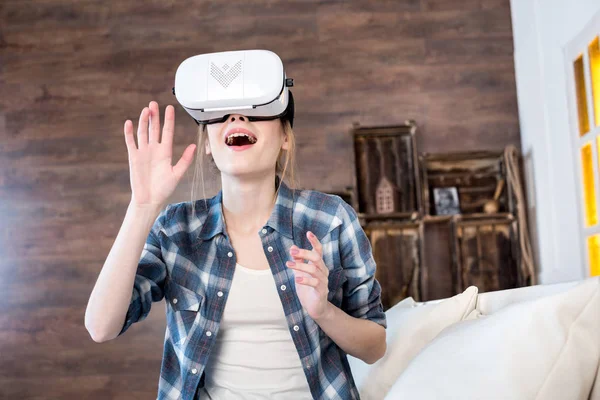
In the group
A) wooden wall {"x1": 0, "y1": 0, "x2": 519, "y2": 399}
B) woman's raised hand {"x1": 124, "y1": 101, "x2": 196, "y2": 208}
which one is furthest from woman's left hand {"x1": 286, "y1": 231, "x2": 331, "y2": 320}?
wooden wall {"x1": 0, "y1": 0, "x2": 519, "y2": 399}

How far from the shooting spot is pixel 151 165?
1173 millimetres

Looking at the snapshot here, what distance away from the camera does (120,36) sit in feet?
13.8

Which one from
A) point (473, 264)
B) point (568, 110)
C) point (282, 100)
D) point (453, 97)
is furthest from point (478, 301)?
point (453, 97)

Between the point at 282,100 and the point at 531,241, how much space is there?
3007 mm

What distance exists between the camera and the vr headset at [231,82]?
1248 millimetres

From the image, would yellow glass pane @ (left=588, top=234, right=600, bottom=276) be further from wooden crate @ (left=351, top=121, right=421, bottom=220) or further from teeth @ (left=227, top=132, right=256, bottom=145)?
teeth @ (left=227, top=132, right=256, bottom=145)

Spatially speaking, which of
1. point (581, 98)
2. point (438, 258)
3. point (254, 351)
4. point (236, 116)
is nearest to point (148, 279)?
point (254, 351)

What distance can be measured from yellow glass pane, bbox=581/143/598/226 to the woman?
1.87 meters

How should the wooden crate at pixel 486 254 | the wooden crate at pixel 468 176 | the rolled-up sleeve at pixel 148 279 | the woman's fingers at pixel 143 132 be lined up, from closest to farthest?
the woman's fingers at pixel 143 132 < the rolled-up sleeve at pixel 148 279 < the wooden crate at pixel 486 254 < the wooden crate at pixel 468 176

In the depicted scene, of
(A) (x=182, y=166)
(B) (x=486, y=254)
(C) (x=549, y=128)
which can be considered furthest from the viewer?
(B) (x=486, y=254)

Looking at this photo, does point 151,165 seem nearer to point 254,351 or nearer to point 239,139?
point 239,139

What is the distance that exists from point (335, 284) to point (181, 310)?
33 centimetres

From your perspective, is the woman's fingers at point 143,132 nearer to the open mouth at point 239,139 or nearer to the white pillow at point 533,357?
the open mouth at point 239,139

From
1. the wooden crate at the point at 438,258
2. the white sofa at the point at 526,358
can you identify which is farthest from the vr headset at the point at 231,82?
the wooden crate at the point at 438,258
